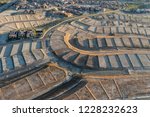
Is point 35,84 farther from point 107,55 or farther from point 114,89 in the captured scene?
point 107,55

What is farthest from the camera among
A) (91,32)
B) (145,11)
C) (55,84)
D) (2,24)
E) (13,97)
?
(145,11)

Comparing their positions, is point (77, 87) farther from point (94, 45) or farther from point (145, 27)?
point (145, 27)

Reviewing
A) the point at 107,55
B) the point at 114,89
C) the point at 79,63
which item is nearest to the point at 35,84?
the point at 79,63

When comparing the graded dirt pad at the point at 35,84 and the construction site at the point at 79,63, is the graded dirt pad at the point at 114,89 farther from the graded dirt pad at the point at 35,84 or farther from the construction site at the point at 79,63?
the graded dirt pad at the point at 35,84

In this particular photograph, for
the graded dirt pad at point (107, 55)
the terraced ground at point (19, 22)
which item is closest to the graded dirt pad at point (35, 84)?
the graded dirt pad at point (107, 55)

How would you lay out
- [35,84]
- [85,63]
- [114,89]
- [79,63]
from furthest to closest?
[79,63] → [85,63] → [35,84] → [114,89]

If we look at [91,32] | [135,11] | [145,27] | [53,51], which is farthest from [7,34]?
[135,11]

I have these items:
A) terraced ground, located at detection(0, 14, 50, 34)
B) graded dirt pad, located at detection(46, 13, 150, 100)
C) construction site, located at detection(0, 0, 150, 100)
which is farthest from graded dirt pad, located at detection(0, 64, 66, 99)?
terraced ground, located at detection(0, 14, 50, 34)
